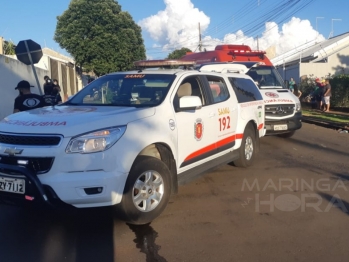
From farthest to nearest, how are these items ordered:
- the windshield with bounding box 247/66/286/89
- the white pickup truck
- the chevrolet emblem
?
the windshield with bounding box 247/66/286/89 → the white pickup truck → the chevrolet emblem

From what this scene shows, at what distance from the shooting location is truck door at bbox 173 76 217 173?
5.87 meters

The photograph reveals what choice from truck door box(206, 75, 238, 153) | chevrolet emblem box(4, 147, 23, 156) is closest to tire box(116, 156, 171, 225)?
chevrolet emblem box(4, 147, 23, 156)

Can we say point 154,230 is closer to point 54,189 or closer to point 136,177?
point 136,177

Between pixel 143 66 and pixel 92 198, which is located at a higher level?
pixel 143 66

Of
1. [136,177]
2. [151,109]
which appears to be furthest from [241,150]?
[136,177]

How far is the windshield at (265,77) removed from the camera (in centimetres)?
1220

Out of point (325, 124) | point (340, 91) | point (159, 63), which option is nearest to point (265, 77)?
point (325, 124)

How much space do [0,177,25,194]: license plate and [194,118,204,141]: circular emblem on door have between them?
2.42 m

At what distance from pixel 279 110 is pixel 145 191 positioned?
6.74m

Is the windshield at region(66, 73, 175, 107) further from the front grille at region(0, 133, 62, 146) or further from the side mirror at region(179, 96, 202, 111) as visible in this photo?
the front grille at region(0, 133, 62, 146)

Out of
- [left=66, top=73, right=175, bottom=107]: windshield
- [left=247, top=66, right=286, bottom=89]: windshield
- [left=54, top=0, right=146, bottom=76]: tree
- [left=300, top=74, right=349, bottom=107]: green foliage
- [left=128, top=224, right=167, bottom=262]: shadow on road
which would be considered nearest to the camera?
[left=128, top=224, right=167, bottom=262]: shadow on road

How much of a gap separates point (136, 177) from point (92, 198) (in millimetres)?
527

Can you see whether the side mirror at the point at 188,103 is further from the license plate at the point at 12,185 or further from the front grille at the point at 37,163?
the license plate at the point at 12,185

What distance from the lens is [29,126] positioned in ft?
15.9
